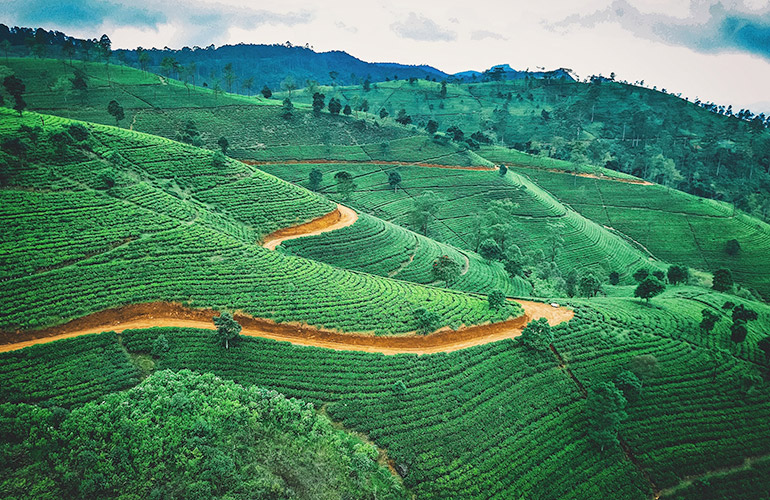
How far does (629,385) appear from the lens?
33.9m

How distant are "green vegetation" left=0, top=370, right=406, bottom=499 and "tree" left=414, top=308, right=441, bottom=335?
12442mm

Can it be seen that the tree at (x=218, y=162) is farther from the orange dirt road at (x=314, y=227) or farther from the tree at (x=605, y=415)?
the tree at (x=605, y=415)

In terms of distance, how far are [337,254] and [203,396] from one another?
97.4 ft

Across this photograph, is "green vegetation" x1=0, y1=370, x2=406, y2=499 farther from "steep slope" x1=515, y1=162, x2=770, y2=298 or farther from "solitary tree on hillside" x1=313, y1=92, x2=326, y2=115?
"solitary tree on hillside" x1=313, y1=92, x2=326, y2=115

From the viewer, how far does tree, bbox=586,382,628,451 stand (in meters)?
30.4

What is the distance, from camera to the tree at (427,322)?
36875 mm

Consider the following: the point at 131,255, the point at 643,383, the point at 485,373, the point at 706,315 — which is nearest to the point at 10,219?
the point at 131,255

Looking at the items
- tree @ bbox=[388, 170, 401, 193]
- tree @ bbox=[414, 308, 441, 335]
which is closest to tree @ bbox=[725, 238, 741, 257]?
tree @ bbox=[388, 170, 401, 193]

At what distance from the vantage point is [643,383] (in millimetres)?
35594

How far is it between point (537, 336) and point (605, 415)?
8134mm

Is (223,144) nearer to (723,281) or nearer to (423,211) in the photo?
(423,211)

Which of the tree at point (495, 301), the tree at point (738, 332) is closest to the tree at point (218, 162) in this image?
the tree at point (495, 301)

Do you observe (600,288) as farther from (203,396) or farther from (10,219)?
(10,219)

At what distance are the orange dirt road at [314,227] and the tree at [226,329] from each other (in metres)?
18.8
